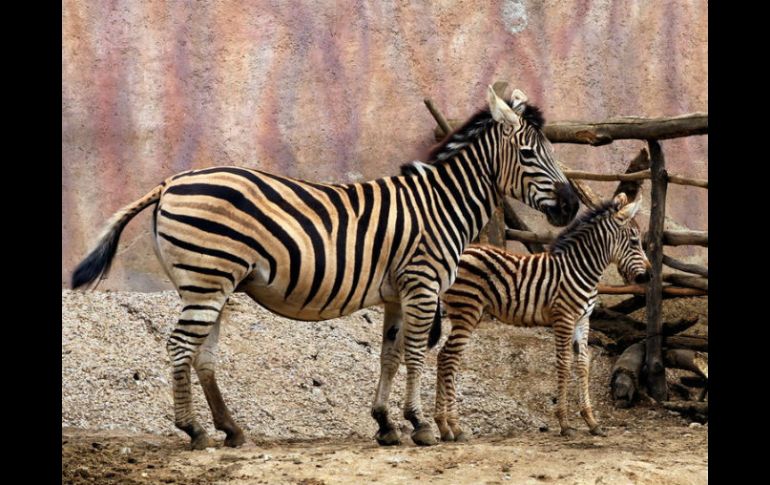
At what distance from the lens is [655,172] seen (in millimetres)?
9602

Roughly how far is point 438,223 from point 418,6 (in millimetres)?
5187

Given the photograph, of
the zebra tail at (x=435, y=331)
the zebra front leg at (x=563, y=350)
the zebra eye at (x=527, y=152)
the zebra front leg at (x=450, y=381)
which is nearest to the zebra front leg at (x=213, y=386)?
the zebra front leg at (x=450, y=381)

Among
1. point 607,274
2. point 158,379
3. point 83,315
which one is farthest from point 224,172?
Result: point 607,274

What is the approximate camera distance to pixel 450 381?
Answer: 798cm

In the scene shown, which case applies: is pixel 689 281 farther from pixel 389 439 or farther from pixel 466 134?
pixel 389 439

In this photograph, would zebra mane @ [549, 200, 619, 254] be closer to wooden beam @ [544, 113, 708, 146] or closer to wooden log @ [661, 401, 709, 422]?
wooden beam @ [544, 113, 708, 146]

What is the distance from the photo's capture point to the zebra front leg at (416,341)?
7.25 meters

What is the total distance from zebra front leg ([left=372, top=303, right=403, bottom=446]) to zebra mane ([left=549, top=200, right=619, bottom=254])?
176 cm

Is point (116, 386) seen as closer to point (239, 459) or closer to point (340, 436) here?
point (340, 436)

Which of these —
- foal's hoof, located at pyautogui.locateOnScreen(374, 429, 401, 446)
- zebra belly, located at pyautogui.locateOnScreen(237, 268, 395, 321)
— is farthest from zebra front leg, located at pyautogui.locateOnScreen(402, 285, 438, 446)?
zebra belly, located at pyautogui.locateOnScreen(237, 268, 395, 321)

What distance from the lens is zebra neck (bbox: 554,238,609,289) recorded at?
8516 mm

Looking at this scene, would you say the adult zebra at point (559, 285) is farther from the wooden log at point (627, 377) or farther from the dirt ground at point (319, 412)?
the wooden log at point (627, 377)

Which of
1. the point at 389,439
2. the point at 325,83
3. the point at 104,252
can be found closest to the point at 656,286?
the point at 389,439

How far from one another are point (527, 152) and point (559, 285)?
1.29 metres
